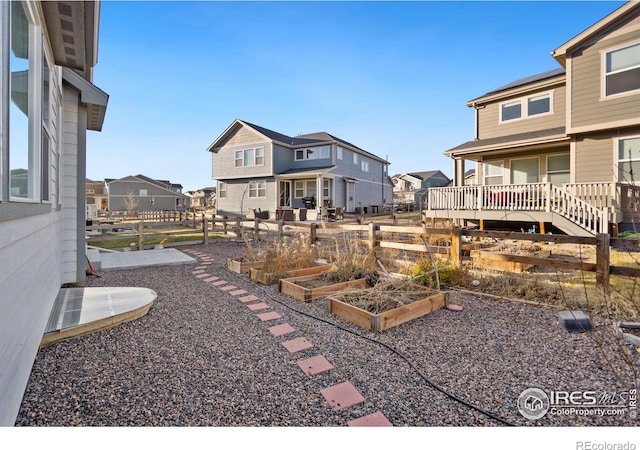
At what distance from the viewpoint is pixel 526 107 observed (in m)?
12.6

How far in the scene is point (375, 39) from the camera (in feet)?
22.9

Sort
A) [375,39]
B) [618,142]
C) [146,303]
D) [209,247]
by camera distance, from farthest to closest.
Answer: [209,247], [618,142], [375,39], [146,303]

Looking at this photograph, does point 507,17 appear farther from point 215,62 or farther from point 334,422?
point 334,422

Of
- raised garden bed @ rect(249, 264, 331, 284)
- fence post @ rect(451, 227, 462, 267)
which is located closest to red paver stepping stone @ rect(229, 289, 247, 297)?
raised garden bed @ rect(249, 264, 331, 284)

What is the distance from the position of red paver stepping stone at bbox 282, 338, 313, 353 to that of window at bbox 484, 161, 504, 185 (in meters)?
12.7

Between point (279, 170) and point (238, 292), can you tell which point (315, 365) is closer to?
point (238, 292)

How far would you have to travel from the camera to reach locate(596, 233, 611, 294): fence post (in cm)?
439

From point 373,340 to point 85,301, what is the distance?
3800 mm

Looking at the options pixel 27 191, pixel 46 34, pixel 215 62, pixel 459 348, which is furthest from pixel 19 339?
pixel 215 62

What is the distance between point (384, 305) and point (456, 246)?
2.38 m

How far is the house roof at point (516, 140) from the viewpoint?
35.5ft

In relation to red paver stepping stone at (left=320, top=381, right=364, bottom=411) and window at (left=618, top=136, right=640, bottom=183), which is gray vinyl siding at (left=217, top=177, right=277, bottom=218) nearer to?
window at (left=618, top=136, right=640, bottom=183)

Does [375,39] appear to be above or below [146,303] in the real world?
above

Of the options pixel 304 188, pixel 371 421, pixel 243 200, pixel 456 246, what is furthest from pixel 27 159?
pixel 243 200
